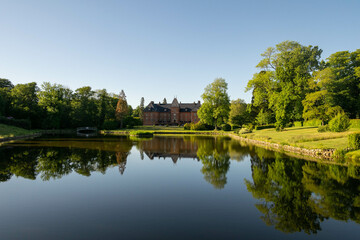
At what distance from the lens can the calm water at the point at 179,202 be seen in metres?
6.05

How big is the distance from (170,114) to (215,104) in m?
33.8

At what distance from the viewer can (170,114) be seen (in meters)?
88.0

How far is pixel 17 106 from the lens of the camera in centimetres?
5409

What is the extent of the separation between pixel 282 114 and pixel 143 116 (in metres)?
61.3

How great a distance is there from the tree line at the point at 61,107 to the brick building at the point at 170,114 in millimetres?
15995

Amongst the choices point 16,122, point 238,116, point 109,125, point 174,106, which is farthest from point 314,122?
point 16,122

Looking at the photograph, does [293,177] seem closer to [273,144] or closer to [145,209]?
[145,209]

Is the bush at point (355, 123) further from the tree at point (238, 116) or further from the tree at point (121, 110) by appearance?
the tree at point (121, 110)

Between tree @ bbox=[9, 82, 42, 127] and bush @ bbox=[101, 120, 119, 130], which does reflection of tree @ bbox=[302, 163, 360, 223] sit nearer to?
bush @ bbox=[101, 120, 119, 130]

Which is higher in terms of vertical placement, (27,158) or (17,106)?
(17,106)

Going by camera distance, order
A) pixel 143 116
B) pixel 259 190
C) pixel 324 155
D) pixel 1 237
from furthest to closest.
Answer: pixel 143 116
pixel 324 155
pixel 259 190
pixel 1 237

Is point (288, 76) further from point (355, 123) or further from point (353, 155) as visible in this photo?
point (353, 155)

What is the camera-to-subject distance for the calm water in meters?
6.05

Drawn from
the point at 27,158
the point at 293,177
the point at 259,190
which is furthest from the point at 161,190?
the point at 27,158
